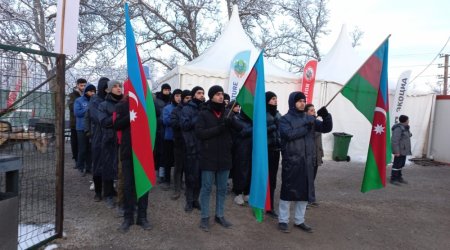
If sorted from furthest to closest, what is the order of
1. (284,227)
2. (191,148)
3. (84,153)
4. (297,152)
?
(84,153) < (191,148) < (284,227) < (297,152)

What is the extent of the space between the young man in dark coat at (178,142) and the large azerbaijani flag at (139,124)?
1565 millimetres

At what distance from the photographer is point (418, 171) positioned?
10578 mm

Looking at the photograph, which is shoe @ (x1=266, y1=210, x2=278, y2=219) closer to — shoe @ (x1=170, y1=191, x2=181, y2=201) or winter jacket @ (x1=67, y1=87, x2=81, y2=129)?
shoe @ (x1=170, y1=191, x2=181, y2=201)

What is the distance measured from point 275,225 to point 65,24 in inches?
145

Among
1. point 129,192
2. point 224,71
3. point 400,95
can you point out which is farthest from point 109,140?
point 400,95

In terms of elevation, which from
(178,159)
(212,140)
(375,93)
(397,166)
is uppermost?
(375,93)

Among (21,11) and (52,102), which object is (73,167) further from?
(21,11)

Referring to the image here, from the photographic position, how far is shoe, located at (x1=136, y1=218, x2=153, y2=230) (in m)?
4.60

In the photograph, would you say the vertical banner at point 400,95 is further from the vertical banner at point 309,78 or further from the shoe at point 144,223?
the shoe at point 144,223

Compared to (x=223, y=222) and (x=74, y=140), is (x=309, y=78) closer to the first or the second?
(x=74, y=140)

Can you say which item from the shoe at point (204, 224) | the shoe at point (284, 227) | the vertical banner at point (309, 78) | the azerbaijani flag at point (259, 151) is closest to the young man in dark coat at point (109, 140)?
the shoe at point (204, 224)

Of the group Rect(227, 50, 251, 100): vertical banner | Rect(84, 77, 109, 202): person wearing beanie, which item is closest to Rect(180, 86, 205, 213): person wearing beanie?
Rect(84, 77, 109, 202): person wearing beanie

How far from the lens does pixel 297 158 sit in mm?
4609

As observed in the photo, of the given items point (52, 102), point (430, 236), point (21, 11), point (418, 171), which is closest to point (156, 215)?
point (52, 102)
